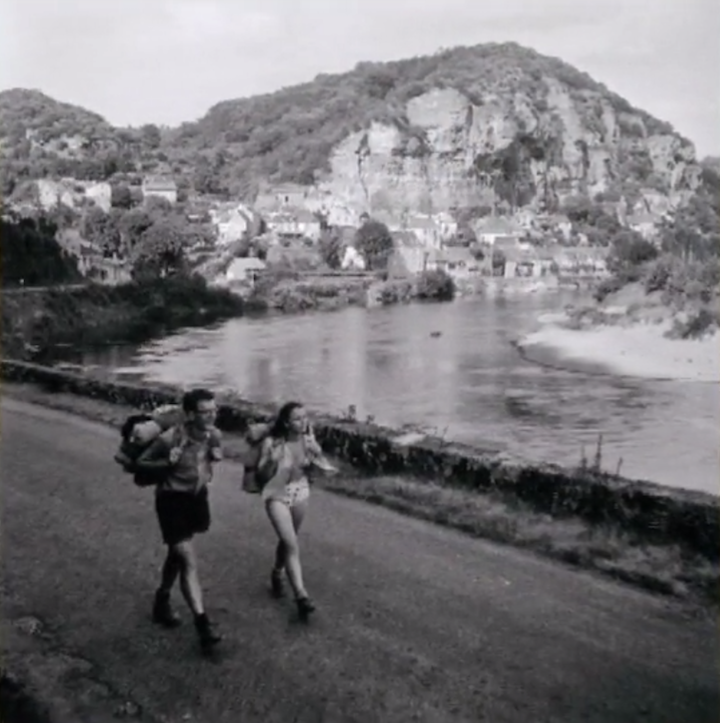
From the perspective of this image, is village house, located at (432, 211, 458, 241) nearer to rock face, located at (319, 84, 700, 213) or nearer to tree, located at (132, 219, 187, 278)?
rock face, located at (319, 84, 700, 213)

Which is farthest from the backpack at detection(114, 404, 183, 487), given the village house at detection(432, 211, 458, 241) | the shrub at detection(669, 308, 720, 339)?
the village house at detection(432, 211, 458, 241)

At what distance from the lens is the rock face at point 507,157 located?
18219mm

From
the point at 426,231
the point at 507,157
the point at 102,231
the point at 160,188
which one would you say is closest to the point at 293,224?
the point at 160,188

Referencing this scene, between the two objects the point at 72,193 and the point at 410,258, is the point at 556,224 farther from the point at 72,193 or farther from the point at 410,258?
the point at 72,193

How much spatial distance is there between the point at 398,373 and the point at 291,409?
57.2ft

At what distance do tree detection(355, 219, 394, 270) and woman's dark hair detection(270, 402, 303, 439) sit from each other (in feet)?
102

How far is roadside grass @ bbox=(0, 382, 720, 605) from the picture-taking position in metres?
4.09

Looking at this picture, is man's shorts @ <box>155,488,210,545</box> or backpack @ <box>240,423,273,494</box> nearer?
man's shorts @ <box>155,488,210,545</box>

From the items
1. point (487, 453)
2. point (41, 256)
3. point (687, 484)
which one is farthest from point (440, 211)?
point (487, 453)

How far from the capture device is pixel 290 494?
3668 millimetres

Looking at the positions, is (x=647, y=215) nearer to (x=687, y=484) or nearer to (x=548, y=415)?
(x=548, y=415)

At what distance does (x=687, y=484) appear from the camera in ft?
34.8

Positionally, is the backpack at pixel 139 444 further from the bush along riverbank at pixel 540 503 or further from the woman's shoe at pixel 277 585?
the bush along riverbank at pixel 540 503

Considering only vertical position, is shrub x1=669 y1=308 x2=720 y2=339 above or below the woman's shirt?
below
